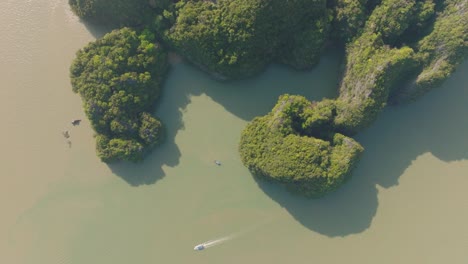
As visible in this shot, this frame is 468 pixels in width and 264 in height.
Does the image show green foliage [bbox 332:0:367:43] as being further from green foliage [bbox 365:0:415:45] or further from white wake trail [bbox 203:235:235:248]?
white wake trail [bbox 203:235:235:248]

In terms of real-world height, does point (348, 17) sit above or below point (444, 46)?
above

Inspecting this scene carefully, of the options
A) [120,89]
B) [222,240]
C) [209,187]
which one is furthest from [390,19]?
[222,240]

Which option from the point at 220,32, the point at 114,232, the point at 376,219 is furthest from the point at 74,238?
the point at 376,219

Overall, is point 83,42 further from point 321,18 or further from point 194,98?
point 321,18

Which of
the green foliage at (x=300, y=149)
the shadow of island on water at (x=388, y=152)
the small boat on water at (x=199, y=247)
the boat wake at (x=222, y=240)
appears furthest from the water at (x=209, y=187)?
the green foliage at (x=300, y=149)

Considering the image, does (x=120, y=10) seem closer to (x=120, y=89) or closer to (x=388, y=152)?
(x=120, y=89)

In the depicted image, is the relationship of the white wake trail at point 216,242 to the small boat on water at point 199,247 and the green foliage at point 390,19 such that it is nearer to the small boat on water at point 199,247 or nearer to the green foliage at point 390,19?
the small boat on water at point 199,247

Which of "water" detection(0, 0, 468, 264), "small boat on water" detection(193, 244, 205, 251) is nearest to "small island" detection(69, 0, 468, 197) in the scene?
"water" detection(0, 0, 468, 264)
